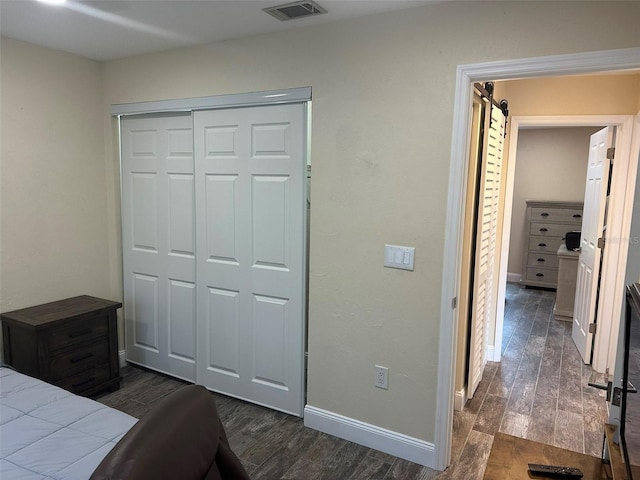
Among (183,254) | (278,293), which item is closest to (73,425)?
(278,293)

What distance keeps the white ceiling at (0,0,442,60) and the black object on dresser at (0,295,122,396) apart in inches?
68.3

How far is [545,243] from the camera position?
21.2ft

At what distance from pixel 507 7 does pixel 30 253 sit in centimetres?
316

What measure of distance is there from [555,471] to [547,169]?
6.11 m

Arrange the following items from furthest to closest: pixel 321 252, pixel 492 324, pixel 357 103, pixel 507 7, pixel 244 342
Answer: pixel 492 324 < pixel 244 342 < pixel 321 252 < pixel 357 103 < pixel 507 7

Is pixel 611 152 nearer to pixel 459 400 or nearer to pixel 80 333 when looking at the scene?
pixel 459 400

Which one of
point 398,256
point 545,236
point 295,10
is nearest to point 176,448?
point 398,256

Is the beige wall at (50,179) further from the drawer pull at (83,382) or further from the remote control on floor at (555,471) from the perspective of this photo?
the remote control on floor at (555,471)

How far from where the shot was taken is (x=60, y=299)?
3156mm

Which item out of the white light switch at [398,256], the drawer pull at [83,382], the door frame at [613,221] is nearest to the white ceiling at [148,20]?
the white light switch at [398,256]

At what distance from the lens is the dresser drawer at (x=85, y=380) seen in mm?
2853

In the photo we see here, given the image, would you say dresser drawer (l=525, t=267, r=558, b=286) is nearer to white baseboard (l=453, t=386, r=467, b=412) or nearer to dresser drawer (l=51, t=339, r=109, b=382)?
white baseboard (l=453, t=386, r=467, b=412)

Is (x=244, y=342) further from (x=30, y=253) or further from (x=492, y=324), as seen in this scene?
(x=492, y=324)

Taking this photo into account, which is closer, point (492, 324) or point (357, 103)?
point (357, 103)
